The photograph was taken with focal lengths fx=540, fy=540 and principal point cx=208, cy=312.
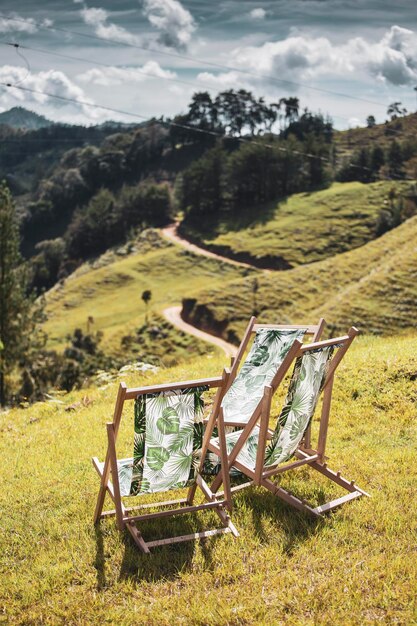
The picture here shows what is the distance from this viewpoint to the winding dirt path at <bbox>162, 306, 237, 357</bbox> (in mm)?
49094

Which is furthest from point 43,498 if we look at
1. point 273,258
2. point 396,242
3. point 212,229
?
point 212,229

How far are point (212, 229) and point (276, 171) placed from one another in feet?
55.8

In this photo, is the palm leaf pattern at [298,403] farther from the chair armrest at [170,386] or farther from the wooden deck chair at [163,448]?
the chair armrest at [170,386]

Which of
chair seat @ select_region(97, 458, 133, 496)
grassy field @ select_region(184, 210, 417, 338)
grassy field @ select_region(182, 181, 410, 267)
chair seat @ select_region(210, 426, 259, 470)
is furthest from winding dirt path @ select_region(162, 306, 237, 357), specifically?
chair seat @ select_region(97, 458, 133, 496)

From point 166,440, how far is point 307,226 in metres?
79.3

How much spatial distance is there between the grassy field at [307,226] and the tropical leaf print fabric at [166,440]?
6790cm

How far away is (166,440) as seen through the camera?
175 inches

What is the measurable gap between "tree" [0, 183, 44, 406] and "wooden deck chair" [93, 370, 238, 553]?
22496 mm

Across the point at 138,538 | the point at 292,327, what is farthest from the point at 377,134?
the point at 138,538

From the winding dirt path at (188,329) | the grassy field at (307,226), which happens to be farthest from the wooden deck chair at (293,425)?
the grassy field at (307,226)

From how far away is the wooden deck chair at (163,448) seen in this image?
169 inches

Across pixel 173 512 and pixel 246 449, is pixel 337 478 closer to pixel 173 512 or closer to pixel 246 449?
pixel 246 449

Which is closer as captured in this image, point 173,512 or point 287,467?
point 173,512

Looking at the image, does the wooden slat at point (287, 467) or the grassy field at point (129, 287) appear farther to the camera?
the grassy field at point (129, 287)
